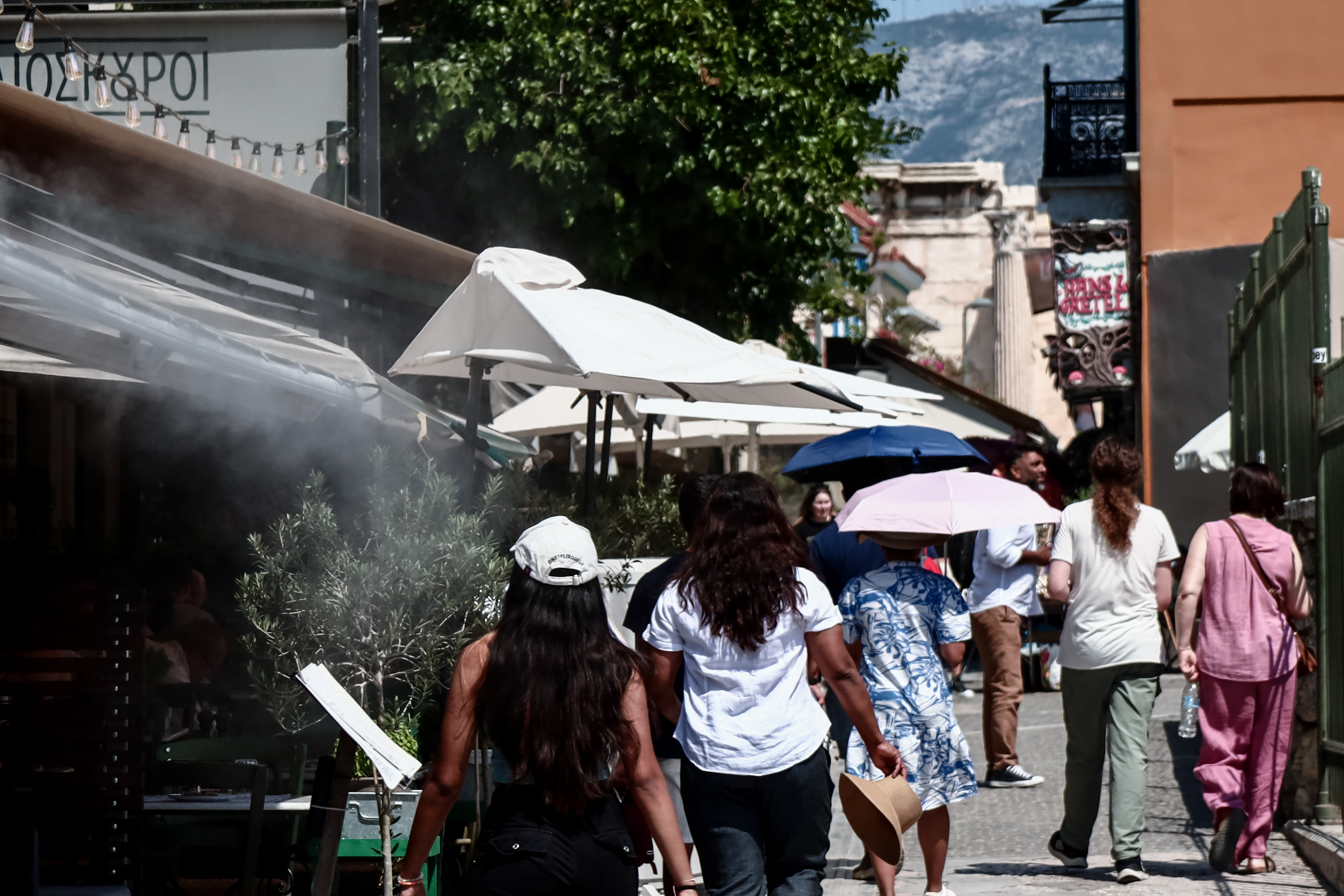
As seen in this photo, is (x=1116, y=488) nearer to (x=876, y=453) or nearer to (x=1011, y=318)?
(x=876, y=453)

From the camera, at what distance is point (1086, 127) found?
21.8m

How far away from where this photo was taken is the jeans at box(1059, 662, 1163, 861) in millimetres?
7008

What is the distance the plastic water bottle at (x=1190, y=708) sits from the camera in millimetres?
7324

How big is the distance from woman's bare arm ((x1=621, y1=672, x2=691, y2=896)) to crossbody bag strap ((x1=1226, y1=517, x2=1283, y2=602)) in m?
4.21

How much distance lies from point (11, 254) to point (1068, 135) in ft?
62.0

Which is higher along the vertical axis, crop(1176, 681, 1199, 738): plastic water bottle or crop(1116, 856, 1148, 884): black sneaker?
crop(1176, 681, 1199, 738): plastic water bottle

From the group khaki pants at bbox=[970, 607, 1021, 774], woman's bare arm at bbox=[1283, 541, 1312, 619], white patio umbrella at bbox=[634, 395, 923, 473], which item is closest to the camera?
woman's bare arm at bbox=[1283, 541, 1312, 619]

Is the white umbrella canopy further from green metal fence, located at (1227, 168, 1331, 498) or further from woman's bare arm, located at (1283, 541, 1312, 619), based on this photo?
green metal fence, located at (1227, 168, 1331, 498)

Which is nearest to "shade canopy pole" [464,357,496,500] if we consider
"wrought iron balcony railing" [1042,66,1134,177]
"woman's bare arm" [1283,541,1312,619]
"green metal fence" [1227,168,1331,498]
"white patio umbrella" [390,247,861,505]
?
"white patio umbrella" [390,247,861,505]

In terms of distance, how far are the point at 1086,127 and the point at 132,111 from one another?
15628mm

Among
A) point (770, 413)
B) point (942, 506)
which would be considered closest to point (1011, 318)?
point (770, 413)

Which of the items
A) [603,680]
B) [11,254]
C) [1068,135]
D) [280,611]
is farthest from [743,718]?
[1068,135]

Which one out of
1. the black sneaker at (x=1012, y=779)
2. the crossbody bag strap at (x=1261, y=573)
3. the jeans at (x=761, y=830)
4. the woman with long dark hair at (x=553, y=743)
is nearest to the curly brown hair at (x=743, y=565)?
the jeans at (x=761, y=830)

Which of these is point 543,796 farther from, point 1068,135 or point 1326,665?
point 1068,135
